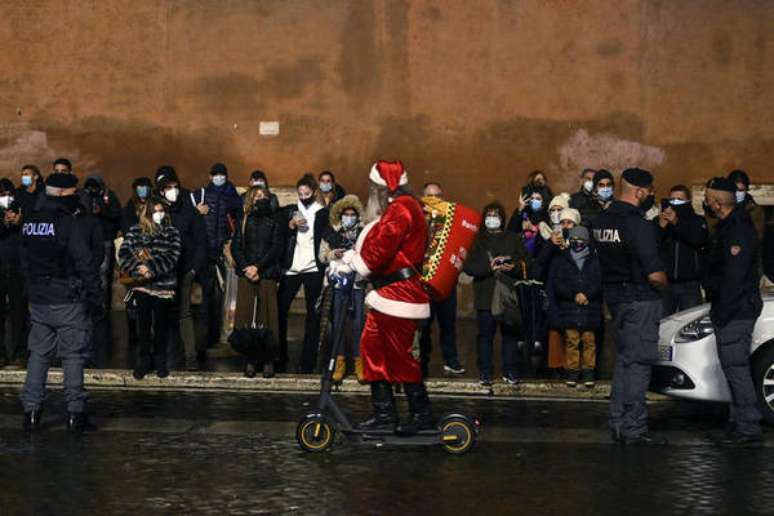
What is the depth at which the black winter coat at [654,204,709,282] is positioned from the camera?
17.8 metres

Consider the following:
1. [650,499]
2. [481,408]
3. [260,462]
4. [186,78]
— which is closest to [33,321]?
[260,462]

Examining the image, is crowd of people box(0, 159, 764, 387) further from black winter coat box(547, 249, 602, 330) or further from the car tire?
the car tire

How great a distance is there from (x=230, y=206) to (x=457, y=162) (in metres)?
4.45

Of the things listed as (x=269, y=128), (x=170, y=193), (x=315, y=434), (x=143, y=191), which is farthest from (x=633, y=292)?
(x=269, y=128)

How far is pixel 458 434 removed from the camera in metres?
12.6

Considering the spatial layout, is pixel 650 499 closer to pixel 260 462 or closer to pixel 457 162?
pixel 260 462

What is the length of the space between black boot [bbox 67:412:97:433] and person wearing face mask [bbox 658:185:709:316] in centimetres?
626

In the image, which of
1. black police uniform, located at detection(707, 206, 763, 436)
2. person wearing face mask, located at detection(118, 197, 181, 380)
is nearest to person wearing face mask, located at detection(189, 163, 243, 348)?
person wearing face mask, located at detection(118, 197, 181, 380)

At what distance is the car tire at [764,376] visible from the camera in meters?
13.9

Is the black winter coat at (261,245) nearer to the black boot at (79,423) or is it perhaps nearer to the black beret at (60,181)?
the black beret at (60,181)

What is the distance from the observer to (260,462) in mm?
12359

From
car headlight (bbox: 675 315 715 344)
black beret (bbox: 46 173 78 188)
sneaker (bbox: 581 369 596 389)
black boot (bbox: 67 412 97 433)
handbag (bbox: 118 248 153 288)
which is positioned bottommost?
black boot (bbox: 67 412 97 433)

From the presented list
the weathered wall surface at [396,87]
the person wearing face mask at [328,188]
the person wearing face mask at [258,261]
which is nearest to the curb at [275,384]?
the person wearing face mask at [258,261]

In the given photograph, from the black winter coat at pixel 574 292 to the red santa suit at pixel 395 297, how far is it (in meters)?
4.13
